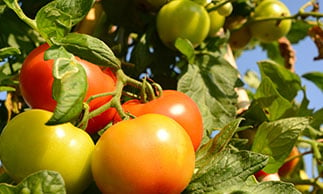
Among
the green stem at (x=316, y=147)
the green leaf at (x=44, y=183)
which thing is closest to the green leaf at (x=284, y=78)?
the green stem at (x=316, y=147)

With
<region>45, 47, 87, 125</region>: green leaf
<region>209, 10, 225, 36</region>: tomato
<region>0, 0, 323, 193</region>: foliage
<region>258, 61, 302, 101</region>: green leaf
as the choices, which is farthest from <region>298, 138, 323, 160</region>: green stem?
<region>45, 47, 87, 125</region>: green leaf

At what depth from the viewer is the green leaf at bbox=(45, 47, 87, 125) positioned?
558mm

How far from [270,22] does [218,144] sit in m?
0.73

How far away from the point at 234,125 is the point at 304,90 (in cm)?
59

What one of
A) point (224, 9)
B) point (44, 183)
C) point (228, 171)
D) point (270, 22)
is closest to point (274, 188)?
point (228, 171)

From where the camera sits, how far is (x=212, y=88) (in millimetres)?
1145

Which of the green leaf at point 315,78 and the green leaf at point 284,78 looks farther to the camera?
the green leaf at point 315,78

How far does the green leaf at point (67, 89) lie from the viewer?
1.83 feet

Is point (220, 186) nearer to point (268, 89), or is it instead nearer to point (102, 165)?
point (102, 165)

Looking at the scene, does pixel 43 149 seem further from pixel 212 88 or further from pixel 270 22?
pixel 270 22

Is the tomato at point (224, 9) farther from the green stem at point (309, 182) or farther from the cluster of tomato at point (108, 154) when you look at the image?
the cluster of tomato at point (108, 154)

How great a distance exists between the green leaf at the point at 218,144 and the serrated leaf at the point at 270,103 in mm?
430

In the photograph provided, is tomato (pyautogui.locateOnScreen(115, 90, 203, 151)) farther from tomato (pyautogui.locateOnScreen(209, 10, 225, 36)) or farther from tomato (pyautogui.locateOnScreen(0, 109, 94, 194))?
tomato (pyautogui.locateOnScreen(209, 10, 225, 36))

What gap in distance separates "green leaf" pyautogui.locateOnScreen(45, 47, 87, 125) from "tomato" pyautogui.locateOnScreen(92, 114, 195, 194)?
2.9 inches
